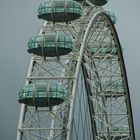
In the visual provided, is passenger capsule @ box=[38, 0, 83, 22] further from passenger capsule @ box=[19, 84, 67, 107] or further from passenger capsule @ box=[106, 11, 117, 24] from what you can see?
passenger capsule @ box=[106, 11, 117, 24]

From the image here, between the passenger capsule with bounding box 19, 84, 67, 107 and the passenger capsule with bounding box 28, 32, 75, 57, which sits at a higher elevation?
the passenger capsule with bounding box 28, 32, 75, 57

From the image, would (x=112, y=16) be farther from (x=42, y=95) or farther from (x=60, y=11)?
(x=42, y=95)

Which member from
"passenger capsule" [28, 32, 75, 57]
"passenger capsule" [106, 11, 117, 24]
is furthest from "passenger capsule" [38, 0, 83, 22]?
"passenger capsule" [106, 11, 117, 24]

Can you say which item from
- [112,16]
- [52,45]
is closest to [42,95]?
[52,45]

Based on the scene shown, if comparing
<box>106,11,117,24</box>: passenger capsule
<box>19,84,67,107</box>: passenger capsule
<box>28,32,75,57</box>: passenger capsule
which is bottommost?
<box>19,84,67,107</box>: passenger capsule

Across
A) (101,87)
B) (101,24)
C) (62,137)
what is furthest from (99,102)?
(62,137)

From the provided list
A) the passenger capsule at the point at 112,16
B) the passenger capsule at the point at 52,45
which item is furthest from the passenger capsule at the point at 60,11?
the passenger capsule at the point at 112,16

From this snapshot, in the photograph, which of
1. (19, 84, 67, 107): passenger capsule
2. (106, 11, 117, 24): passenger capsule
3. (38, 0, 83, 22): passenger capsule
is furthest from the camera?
(106, 11, 117, 24): passenger capsule

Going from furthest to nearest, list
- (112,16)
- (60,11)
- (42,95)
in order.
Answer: (112,16) < (60,11) < (42,95)

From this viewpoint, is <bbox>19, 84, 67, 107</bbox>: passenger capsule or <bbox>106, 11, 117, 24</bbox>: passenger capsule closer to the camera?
<bbox>19, 84, 67, 107</bbox>: passenger capsule

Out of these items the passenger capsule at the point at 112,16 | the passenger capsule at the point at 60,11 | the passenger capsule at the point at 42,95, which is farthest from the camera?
the passenger capsule at the point at 112,16

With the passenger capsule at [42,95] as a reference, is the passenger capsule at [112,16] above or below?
above

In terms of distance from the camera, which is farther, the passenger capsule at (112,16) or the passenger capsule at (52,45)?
the passenger capsule at (112,16)

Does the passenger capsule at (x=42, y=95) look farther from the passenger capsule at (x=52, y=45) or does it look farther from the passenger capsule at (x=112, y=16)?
the passenger capsule at (x=112, y=16)
